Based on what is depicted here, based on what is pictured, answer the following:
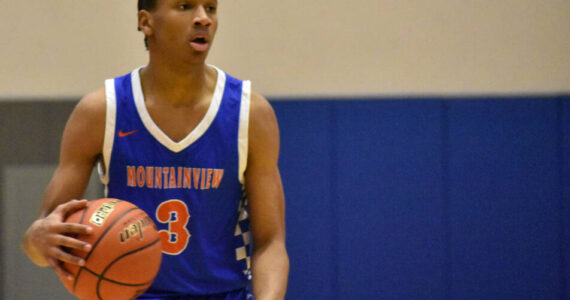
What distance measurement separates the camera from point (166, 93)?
7.11ft

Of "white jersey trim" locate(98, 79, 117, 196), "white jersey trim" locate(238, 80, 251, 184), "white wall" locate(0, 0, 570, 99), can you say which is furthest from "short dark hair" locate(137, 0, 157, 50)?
"white wall" locate(0, 0, 570, 99)

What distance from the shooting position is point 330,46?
3639mm

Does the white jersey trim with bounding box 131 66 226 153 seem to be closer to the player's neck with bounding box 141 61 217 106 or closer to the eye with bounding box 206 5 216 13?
the player's neck with bounding box 141 61 217 106

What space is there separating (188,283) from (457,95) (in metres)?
1.98

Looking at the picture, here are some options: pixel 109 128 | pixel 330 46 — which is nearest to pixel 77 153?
pixel 109 128

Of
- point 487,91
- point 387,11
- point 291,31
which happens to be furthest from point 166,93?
point 487,91

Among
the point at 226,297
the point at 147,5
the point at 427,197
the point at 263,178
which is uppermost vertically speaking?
the point at 147,5

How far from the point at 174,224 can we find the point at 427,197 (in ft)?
5.87

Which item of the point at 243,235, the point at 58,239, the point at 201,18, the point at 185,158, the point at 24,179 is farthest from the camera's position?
the point at 24,179

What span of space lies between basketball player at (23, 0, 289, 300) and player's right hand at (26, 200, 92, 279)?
0.24 m

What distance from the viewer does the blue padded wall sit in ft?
11.7

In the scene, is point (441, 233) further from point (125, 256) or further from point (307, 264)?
point (125, 256)

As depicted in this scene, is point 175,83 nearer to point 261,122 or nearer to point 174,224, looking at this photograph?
point 261,122

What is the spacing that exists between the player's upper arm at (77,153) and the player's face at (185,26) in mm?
295
